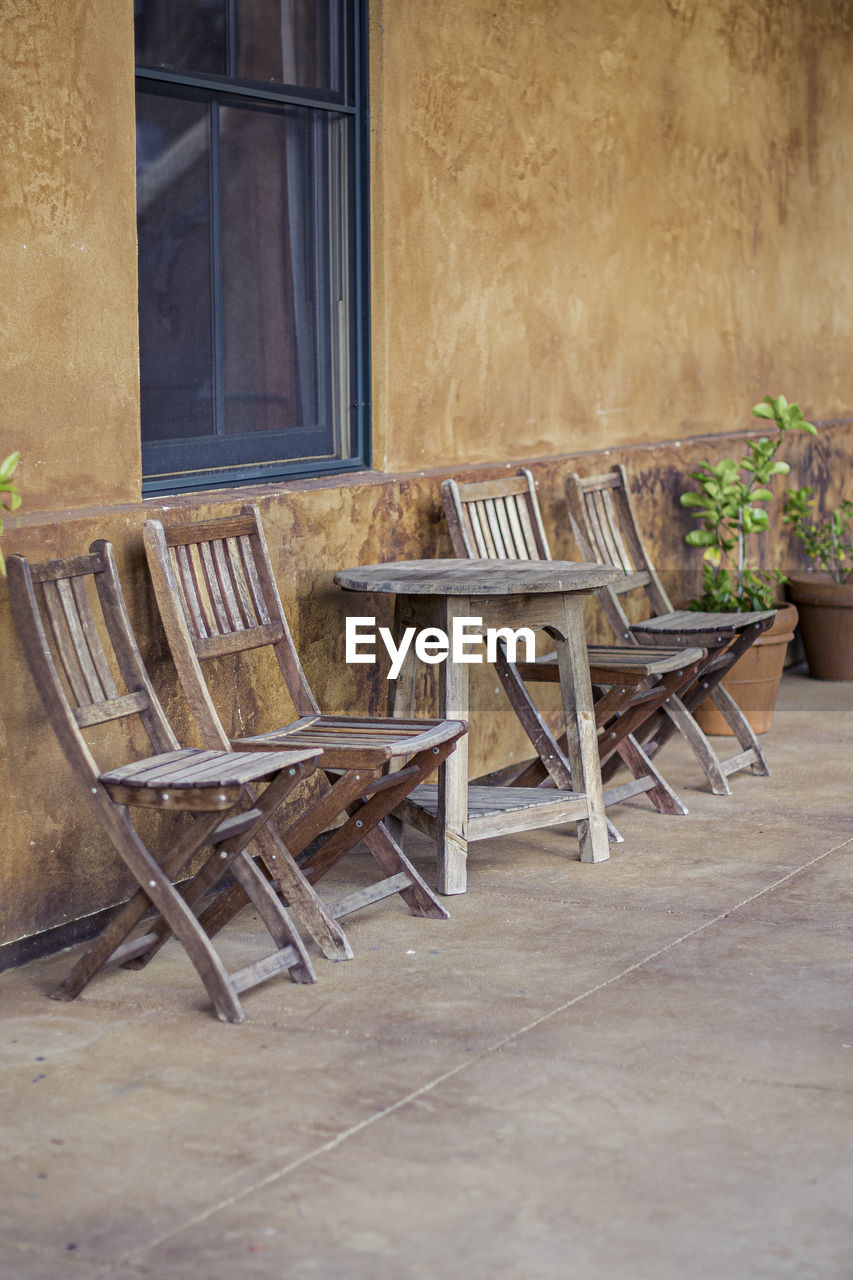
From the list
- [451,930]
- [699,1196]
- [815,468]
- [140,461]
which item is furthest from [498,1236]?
[815,468]

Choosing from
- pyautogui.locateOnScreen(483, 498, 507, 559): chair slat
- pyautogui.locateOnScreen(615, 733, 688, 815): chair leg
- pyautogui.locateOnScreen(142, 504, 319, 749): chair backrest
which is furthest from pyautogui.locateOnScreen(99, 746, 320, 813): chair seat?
pyautogui.locateOnScreen(615, 733, 688, 815): chair leg

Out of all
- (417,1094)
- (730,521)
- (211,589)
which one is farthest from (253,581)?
(730,521)

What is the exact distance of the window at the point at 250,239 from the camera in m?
4.58

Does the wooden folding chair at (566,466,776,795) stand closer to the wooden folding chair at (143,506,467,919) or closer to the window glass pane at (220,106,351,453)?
the window glass pane at (220,106,351,453)

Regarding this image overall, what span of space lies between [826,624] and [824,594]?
0.55 feet

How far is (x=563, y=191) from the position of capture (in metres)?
5.99

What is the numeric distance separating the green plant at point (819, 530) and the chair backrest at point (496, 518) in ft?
7.55

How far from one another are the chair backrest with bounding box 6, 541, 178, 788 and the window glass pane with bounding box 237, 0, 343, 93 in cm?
176

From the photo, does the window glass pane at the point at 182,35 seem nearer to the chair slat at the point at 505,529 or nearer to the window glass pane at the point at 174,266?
the window glass pane at the point at 174,266

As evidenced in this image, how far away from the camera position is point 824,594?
A: 752cm

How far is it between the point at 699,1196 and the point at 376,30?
3.67 metres

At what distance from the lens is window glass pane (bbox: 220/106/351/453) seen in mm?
4875

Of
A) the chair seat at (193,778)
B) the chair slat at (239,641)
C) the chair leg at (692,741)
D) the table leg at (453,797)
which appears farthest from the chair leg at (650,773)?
the chair seat at (193,778)

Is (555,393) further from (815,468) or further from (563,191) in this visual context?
(815,468)
